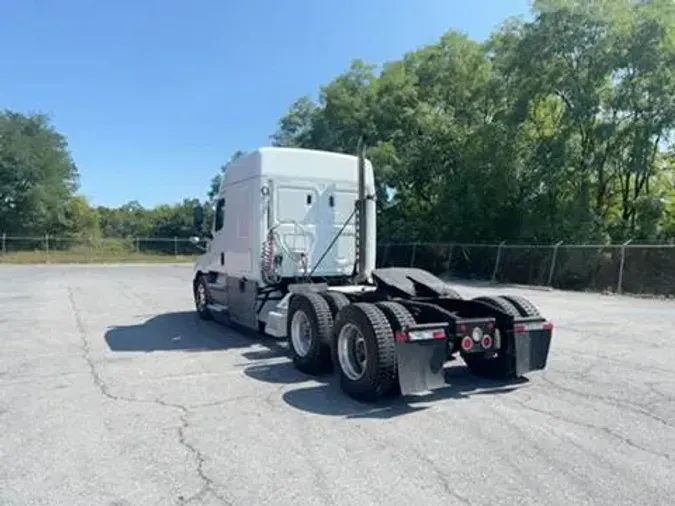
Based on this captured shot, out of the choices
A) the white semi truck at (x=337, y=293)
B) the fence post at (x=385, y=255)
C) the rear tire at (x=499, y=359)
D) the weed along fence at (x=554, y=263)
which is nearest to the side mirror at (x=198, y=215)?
the white semi truck at (x=337, y=293)

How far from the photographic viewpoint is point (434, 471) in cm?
399

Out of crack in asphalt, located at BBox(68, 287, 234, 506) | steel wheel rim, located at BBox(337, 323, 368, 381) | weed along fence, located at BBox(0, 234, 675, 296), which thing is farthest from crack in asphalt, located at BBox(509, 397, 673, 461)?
weed along fence, located at BBox(0, 234, 675, 296)

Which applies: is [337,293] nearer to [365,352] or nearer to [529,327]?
[365,352]

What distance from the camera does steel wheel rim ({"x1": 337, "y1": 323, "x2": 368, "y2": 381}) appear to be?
611 centimetres

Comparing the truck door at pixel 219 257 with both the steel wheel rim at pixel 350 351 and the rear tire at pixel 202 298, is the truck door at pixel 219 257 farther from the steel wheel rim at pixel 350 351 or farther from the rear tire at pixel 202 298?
the steel wheel rim at pixel 350 351

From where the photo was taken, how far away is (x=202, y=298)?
39.4 feet

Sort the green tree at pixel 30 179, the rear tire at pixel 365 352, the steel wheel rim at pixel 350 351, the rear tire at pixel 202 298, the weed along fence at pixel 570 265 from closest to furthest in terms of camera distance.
A: the rear tire at pixel 365 352, the steel wheel rim at pixel 350 351, the rear tire at pixel 202 298, the weed along fence at pixel 570 265, the green tree at pixel 30 179

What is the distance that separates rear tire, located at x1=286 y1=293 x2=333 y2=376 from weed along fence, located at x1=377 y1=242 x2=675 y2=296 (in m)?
13.9

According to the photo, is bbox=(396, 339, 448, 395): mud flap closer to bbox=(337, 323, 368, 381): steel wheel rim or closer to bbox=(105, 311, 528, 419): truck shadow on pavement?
bbox=(105, 311, 528, 419): truck shadow on pavement

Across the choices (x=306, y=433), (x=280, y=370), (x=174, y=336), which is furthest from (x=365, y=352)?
(x=174, y=336)

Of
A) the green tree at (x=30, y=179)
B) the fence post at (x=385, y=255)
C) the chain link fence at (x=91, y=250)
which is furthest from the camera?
the green tree at (x=30, y=179)

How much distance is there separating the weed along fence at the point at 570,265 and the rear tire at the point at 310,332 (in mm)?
13924

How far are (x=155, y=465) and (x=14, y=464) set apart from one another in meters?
1.03

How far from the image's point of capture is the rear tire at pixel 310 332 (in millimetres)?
6812
